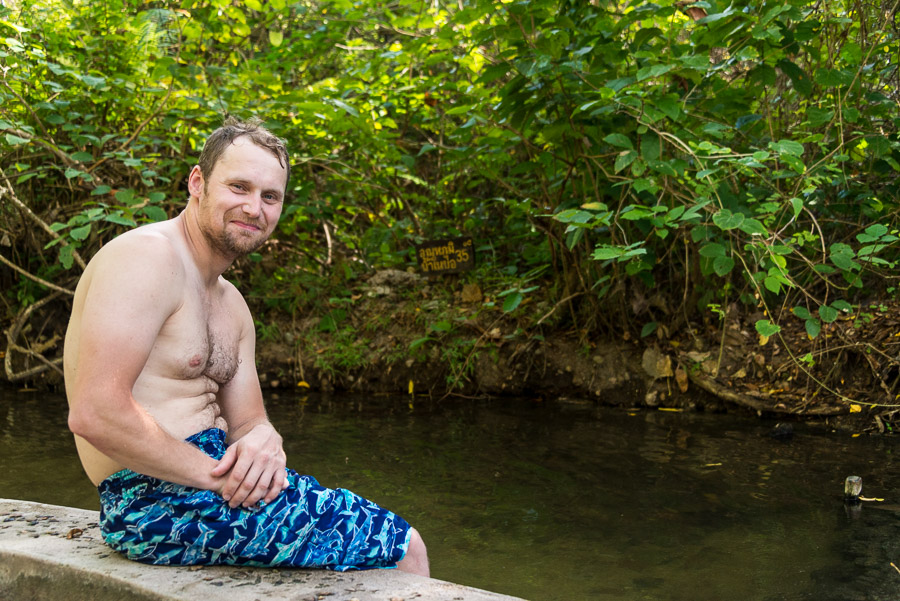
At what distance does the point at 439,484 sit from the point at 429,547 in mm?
752

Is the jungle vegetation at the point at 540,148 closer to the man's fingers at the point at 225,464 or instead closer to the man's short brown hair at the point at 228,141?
the man's short brown hair at the point at 228,141

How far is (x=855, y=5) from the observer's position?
406 cm

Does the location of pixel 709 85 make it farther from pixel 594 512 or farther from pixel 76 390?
pixel 76 390

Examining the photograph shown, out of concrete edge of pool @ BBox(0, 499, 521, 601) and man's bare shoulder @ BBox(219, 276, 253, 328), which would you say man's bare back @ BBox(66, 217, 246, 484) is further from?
concrete edge of pool @ BBox(0, 499, 521, 601)

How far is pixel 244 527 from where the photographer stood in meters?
1.65

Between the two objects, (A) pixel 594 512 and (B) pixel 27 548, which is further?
(A) pixel 594 512

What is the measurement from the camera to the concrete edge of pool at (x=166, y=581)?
61.5 inches

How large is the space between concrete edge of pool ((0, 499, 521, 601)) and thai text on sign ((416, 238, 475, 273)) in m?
4.15

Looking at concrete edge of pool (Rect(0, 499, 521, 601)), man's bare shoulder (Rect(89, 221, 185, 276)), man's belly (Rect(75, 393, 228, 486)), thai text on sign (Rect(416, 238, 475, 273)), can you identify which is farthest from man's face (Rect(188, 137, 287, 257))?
thai text on sign (Rect(416, 238, 475, 273))

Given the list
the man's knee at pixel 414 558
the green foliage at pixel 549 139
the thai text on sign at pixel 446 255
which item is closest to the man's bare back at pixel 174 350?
the man's knee at pixel 414 558

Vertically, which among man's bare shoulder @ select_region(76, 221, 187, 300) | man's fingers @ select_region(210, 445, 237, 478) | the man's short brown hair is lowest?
man's fingers @ select_region(210, 445, 237, 478)

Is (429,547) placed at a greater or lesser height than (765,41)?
lesser

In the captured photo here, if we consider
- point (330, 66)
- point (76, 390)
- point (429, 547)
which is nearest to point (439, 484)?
point (429, 547)

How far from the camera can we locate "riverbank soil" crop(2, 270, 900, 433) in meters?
4.34
